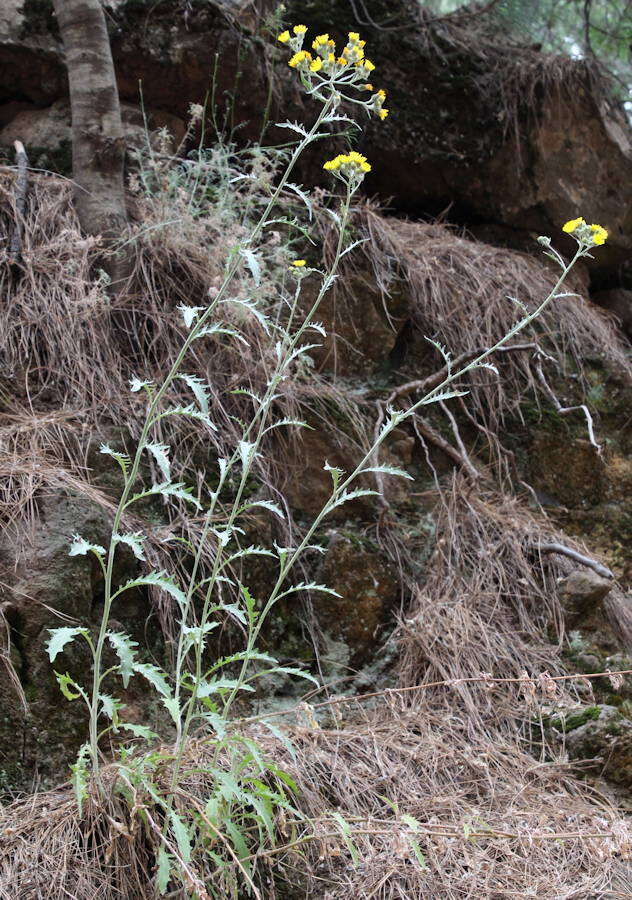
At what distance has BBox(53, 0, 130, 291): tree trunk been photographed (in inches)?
119

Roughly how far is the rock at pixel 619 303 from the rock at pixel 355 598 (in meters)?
2.36

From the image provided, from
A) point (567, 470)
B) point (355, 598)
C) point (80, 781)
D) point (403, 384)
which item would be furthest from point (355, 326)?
point (80, 781)

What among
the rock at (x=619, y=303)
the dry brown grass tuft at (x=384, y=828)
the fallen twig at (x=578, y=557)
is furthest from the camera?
the rock at (x=619, y=303)

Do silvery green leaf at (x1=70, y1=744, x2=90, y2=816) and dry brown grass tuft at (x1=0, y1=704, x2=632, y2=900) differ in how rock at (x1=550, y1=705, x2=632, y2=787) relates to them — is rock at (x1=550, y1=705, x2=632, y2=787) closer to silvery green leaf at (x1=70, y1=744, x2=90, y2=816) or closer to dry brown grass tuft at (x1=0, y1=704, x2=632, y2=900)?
dry brown grass tuft at (x1=0, y1=704, x2=632, y2=900)

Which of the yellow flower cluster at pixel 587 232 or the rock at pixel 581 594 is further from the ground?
the yellow flower cluster at pixel 587 232

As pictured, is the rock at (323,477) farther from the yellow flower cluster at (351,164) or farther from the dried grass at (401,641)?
the yellow flower cluster at (351,164)

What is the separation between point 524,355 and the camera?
372 cm

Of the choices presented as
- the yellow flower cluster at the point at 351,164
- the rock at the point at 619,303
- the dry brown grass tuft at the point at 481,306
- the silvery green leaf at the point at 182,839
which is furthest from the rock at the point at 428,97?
the silvery green leaf at the point at 182,839

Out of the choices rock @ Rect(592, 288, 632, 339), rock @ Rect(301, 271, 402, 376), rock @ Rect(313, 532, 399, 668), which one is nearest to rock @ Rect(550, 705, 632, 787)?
rock @ Rect(313, 532, 399, 668)

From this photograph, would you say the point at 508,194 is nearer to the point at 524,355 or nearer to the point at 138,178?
the point at 524,355

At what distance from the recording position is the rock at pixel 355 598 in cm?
273

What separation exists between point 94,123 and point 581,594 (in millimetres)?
2407

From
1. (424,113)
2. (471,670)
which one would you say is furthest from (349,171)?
(424,113)

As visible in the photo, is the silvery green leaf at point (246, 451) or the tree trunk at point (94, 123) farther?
the tree trunk at point (94, 123)
